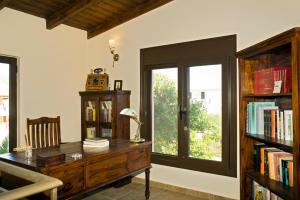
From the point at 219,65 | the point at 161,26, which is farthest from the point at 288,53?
the point at 161,26

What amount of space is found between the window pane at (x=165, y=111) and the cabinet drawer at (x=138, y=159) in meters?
0.68

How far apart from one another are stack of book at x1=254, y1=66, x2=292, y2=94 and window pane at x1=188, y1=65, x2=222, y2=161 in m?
0.83

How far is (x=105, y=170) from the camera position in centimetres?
236

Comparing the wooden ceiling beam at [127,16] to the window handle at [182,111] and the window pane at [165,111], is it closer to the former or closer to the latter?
the window pane at [165,111]

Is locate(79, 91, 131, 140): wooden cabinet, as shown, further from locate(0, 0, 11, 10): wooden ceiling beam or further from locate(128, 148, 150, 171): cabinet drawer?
locate(0, 0, 11, 10): wooden ceiling beam

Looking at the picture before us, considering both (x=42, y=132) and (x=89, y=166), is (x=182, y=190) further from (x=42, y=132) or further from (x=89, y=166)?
(x=42, y=132)

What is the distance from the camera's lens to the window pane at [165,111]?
3.65m

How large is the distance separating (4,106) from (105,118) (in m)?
1.44

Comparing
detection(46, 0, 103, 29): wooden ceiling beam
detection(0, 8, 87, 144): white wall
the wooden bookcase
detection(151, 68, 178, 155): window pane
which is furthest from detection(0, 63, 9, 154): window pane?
the wooden bookcase

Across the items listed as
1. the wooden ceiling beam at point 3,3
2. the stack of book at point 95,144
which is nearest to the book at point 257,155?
the stack of book at point 95,144

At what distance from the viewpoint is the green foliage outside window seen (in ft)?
10.9

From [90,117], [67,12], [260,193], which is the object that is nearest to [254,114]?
[260,193]

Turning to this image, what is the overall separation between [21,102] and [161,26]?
2350 millimetres

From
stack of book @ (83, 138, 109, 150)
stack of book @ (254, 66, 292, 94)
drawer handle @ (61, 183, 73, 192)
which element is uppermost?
stack of book @ (254, 66, 292, 94)
